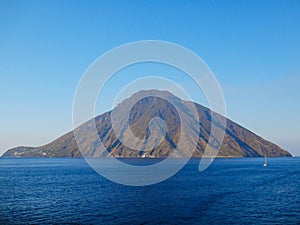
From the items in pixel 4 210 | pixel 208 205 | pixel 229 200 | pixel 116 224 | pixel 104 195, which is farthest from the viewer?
pixel 104 195

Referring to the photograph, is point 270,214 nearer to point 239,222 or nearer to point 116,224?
point 239,222

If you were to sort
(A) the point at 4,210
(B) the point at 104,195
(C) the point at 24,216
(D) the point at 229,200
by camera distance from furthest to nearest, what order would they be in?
(B) the point at 104,195 → (D) the point at 229,200 → (A) the point at 4,210 → (C) the point at 24,216

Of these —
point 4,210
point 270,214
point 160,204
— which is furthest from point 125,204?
point 270,214

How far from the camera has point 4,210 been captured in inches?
2313

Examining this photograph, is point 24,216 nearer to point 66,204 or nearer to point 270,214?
point 66,204

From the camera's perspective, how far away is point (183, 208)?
60.0m

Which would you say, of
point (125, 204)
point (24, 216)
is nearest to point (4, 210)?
point (24, 216)

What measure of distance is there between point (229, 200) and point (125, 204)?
2262 cm

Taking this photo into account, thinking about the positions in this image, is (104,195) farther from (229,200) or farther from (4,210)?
(229,200)

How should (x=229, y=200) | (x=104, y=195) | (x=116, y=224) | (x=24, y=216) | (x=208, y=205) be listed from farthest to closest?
(x=104, y=195) → (x=229, y=200) → (x=208, y=205) → (x=24, y=216) → (x=116, y=224)

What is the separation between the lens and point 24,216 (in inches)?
2094

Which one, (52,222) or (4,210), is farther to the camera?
(4,210)

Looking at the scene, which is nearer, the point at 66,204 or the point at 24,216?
the point at 24,216

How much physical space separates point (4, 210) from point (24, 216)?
26.5ft
